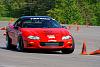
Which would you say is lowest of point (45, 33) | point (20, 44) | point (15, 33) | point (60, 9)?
point (60, 9)

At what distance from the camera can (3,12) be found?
103m

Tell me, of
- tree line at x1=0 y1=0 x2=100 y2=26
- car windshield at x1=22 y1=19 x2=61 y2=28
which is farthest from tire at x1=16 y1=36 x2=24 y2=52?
tree line at x1=0 y1=0 x2=100 y2=26

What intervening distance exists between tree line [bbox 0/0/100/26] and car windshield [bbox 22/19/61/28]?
2031 inches

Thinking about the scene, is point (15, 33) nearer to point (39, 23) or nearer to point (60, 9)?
point (39, 23)

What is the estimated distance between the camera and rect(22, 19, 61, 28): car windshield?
59.4ft

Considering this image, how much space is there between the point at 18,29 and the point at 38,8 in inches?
3460

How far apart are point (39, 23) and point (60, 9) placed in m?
66.0

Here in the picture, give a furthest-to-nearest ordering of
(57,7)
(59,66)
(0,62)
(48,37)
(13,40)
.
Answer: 1. (57,7)
2. (13,40)
3. (48,37)
4. (0,62)
5. (59,66)

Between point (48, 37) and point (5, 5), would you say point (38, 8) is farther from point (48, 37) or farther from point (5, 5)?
point (48, 37)

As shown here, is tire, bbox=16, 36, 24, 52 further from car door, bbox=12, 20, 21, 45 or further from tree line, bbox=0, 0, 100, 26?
tree line, bbox=0, 0, 100, 26

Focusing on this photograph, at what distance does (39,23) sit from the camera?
A: 18.4 m

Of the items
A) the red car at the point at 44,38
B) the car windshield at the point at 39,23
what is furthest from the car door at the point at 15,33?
the car windshield at the point at 39,23

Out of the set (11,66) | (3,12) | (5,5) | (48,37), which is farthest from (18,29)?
(5,5)

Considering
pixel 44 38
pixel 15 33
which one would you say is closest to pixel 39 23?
pixel 15 33
